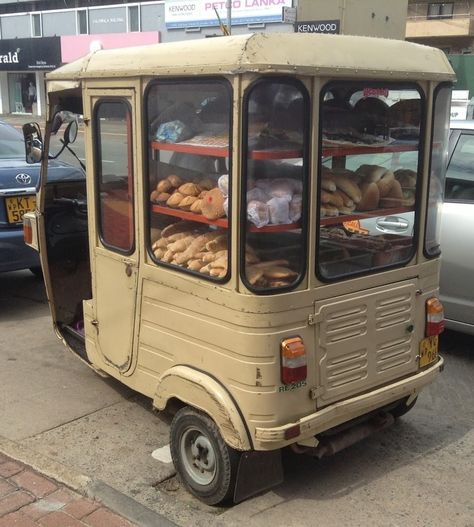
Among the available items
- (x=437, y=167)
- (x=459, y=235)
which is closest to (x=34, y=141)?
(x=437, y=167)

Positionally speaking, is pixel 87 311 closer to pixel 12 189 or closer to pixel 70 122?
pixel 70 122

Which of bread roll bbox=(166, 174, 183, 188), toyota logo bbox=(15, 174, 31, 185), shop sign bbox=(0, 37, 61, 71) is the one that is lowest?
toyota logo bbox=(15, 174, 31, 185)

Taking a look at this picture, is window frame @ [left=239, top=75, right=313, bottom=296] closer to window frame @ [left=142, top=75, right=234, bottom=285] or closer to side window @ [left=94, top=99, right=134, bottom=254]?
window frame @ [left=142, top=75, right=234, bottom=285]

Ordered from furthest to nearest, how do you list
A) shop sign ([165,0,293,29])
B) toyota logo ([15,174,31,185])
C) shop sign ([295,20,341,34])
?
1. shop sign ([165,0,293,29])
2. shop sign ([295,20,341,34])
3. toyota logo ([15,174,31,185])

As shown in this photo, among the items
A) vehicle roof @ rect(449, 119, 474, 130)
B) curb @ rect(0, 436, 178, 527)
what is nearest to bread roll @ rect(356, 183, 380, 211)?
curb @ rect(0, 436, 178, 527)

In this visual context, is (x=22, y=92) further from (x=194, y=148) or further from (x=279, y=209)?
(x=279, y=209)

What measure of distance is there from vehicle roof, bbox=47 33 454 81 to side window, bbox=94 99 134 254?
0.19 m

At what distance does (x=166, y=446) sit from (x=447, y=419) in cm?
174

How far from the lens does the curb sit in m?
2.82

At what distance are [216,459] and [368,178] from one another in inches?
59.9

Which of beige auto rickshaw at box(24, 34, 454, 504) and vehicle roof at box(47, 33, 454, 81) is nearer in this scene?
vehicle roof at box(47, 33, 454, 81)

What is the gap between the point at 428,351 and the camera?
3334mm

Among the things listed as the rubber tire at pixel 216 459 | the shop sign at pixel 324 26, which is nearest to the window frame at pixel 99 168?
the rubber tire at pixel 216 459

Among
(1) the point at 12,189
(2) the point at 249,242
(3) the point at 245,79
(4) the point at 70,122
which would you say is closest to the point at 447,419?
(2) the point at 249,242
